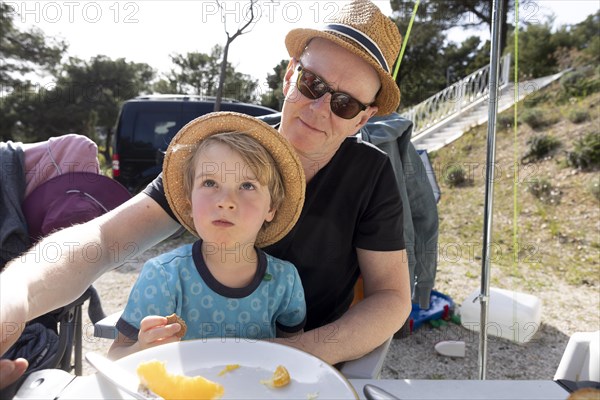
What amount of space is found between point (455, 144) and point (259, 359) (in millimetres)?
10180

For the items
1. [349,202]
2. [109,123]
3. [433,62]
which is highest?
[433,62]

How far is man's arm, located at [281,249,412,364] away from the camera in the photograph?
4.08 ft

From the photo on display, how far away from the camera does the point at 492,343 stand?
12.0 feet

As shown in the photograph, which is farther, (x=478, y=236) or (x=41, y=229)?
(x=478, y=236)

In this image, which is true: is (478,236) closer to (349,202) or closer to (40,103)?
(349,202)

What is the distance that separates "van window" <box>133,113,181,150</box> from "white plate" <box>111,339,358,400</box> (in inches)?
256

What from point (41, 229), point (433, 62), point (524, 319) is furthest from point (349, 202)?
point (433, 62)

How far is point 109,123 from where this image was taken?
25.7m

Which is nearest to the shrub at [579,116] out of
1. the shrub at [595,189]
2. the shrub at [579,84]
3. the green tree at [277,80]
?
the shrub at [579,84]

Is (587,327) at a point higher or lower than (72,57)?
lower

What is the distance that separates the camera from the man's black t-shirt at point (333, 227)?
1586 millimetres

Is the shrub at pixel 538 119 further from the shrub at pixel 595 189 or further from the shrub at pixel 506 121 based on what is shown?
the shrub at pixel 595 189

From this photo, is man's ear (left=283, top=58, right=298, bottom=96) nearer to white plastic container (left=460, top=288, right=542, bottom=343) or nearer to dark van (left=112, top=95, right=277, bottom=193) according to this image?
white plastic container (left=460, top=288, right=542, bottom=343)

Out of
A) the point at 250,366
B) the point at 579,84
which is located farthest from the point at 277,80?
the point at 579,84
